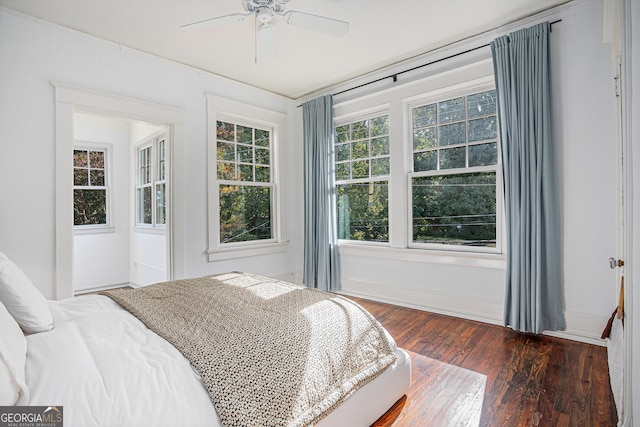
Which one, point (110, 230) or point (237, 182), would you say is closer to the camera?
point (237, 182)

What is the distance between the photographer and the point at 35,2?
95.4 inches

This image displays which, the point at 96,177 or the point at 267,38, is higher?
the point at 267,38

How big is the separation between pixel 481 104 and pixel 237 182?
9.59ft

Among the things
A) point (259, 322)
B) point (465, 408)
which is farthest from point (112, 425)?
point (465, 408)

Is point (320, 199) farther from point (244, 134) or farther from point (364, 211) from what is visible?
point (244, 134)

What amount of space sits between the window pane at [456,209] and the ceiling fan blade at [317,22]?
6.02 feet

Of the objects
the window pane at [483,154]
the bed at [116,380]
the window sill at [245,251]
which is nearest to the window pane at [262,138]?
the window sill at [245,251]

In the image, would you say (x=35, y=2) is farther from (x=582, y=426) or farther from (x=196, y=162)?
(x=582, y=426)

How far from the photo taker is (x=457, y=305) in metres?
3.18

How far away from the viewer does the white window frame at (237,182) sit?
3742 millimetres

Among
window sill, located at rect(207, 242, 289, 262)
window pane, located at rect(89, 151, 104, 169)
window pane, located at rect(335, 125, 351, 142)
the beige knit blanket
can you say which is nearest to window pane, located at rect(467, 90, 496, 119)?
window pane, located at rect(335, 125, 351, 142)

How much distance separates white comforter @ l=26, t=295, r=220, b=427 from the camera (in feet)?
2.88

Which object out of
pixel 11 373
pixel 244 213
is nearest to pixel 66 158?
pixel 244 213

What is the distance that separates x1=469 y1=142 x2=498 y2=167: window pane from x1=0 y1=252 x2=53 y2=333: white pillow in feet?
11.1
